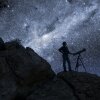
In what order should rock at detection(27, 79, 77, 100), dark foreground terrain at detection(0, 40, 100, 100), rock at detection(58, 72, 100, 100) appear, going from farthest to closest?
rock at detection(58, 72, 100, 100), dark foreground terrain at detection(0, 40, 100, 100), rock at detection(27, 79, 77, 100)

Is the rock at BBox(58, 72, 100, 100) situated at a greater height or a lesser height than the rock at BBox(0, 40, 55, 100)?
lesser

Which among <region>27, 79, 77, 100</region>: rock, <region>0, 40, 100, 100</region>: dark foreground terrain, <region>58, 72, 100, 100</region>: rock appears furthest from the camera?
<region>58, 72, 100, 100</region>: rock

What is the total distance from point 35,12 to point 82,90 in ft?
96.1

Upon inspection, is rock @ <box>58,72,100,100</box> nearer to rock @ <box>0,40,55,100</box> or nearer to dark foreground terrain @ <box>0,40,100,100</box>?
dark foreground terrain @ <box>0,40,100,100</box>

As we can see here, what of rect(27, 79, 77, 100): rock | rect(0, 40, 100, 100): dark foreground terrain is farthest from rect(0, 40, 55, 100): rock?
rect(27, 79, 77, 100): rock

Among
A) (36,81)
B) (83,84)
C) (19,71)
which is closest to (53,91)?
(36,81)

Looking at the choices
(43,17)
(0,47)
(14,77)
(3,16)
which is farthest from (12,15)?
(14,77)

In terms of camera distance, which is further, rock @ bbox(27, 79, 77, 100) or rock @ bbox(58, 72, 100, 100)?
rock @ bbox(58, 72, 100, 100)

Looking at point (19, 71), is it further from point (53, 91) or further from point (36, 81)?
point (53, 91)

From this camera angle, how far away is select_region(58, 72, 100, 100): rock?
17406 mm

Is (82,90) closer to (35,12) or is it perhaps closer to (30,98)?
(30,98)

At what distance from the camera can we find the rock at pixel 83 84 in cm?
1741

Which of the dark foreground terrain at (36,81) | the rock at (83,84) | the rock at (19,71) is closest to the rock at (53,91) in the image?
the dark foreground terrain at (36,81)

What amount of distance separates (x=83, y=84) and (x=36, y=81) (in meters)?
3.09
